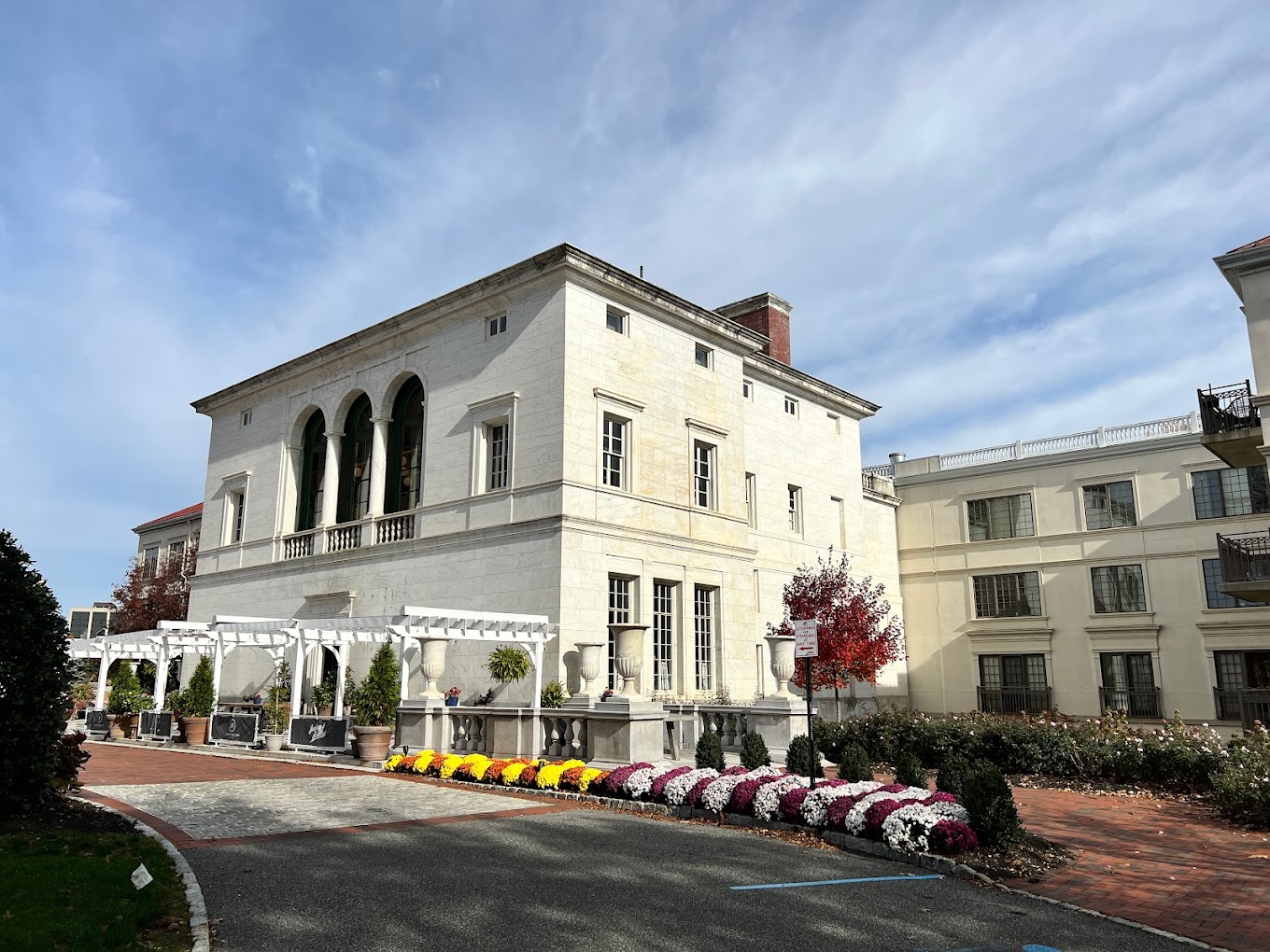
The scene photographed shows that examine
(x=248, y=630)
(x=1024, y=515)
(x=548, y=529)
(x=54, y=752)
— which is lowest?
(x=54, y=752)

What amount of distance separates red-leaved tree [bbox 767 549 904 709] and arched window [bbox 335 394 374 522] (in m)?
14.2

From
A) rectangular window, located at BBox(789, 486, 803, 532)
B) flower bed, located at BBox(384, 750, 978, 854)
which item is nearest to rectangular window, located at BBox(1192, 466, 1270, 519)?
rectangular window, located at BBox(789, 486, 803, 532)

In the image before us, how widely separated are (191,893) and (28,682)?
5.07m

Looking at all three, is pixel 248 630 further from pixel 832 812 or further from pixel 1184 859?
pixel 1184 859

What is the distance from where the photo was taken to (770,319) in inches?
1379

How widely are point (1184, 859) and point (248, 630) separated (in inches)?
864

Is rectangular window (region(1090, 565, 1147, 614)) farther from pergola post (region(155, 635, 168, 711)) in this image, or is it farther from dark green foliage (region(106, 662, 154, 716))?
dark green foliage (region(106, 662, 154, 716))

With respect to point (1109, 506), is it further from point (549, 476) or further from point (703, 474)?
point (549, 476)

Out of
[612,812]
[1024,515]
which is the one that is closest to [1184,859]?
[612,812]

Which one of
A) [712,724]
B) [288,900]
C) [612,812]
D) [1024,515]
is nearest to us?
[288,900]

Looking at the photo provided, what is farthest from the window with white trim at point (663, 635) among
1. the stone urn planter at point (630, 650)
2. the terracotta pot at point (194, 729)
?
the terracotta pot at point (194, 729)

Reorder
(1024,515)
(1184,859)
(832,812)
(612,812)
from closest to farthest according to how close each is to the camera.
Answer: (1184,859) < (832,812) < (612,812) < (1024,515)

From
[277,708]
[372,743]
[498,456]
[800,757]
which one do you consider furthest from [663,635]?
[800,757]

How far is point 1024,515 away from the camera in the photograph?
38.0 meters
